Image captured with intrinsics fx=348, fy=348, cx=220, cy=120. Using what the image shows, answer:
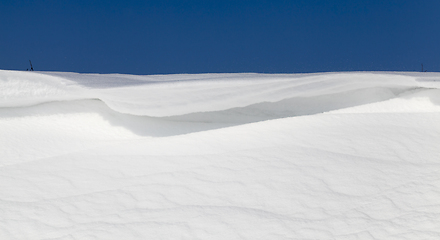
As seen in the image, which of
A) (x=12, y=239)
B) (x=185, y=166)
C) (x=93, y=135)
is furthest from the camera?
(x=93, y=135)

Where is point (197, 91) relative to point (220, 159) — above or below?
above

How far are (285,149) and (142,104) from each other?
56cm

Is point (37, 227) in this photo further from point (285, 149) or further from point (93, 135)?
point (285, 149)

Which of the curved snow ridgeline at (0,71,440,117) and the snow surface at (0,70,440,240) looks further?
the curved snow ridgeline at (0,71,440,117)

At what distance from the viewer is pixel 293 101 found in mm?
1329

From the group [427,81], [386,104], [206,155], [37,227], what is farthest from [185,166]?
[427,81]

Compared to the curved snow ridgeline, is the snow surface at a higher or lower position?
lower

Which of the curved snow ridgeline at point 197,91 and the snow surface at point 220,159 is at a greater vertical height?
the curved snow ridgeline at point 197,91

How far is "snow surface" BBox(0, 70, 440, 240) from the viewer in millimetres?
737

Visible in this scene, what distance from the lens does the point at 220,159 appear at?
0.95 metres

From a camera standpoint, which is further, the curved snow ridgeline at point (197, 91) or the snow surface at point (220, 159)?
the curved snow ridgeline at point (197, 91)

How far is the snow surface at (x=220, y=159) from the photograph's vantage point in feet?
2.42

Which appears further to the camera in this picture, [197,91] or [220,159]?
[197,91]

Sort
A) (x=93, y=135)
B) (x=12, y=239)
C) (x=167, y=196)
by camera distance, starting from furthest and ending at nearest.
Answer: (x=93, y=135) → (x=167, y=196) → (x=12, y=239)
